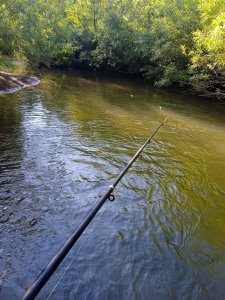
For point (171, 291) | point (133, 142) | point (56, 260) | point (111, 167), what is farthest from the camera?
point (133, 142)

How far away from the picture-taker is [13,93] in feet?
54.3

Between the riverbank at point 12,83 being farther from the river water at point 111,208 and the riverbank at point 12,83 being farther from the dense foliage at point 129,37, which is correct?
the river water at point 111,208

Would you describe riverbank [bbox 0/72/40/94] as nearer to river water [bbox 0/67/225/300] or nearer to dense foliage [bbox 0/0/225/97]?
dense foliage [bbox 0/0/225/97]

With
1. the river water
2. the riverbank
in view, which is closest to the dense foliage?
the riverbank

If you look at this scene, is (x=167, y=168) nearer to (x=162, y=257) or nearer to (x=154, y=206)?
(x=154, y=206)

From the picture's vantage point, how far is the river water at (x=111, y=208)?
4184mm

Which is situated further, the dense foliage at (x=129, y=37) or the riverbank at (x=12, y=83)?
the riverbank at (x=12, y=83)

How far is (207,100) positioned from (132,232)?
17566mm

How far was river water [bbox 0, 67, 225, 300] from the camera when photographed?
4.18 meters

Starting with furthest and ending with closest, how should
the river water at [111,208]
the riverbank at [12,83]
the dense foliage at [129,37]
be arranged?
the riverbank at [12,83], the dense foliage at [129,37], the river water at [111,208]

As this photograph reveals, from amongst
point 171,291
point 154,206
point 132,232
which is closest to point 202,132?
point 154,206

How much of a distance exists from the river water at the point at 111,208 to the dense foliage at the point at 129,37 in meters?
4.98

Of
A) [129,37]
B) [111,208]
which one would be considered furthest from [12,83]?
[129,37]

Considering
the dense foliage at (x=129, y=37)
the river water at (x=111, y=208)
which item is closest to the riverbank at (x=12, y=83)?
the dense foliage at (x=129, y=37)
